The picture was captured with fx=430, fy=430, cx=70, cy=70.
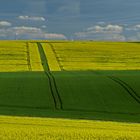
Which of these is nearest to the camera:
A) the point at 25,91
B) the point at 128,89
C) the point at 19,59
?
the point at 25,91

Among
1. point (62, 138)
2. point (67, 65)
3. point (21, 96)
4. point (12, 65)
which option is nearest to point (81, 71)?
point (67, 65)

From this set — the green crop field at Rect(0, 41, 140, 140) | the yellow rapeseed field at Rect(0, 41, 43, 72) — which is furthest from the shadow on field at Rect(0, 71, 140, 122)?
the yellow rapeseed field at Rect(0, 41, 43, 72)

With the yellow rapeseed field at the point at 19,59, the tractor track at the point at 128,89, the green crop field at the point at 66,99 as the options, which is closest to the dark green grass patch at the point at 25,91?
the green crop field at the point at 66,99

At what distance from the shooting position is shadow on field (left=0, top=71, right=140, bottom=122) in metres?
35.4

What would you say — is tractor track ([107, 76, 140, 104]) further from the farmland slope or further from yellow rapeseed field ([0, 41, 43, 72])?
yellow rapeseed field ([0, 41, 43, 72])

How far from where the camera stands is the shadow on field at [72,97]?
35366 millimetres

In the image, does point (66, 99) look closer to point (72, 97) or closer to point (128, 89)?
point (72, 97)

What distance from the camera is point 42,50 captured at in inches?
3221

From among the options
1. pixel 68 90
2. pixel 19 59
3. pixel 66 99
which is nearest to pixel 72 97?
pixel 66 99

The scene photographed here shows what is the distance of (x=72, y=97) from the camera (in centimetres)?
4097

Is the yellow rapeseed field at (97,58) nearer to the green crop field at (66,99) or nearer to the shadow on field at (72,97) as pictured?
the green crop field at (66,99)

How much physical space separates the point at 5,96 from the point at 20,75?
1233 cm

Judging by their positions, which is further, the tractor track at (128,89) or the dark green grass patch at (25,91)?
the tractor track at (128,89)

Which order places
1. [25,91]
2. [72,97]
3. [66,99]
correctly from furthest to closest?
1. [25,91]
2. [72,97]
3. [66,99]
